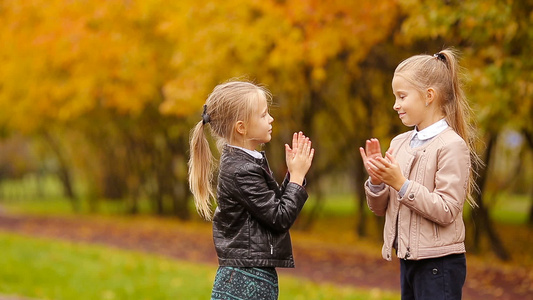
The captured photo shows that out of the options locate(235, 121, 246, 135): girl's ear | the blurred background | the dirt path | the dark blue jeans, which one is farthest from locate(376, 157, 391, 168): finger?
the dirt path

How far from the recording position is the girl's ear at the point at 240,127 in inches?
133

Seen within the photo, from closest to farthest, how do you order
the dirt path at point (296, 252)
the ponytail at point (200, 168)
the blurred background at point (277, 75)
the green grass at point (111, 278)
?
the ponytail at point (200, 168), the green grass at point (111, 278), the blurred background at point (277, 75), the dirt path at point (296, 252)

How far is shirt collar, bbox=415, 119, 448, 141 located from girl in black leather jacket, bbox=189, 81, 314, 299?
0.51m

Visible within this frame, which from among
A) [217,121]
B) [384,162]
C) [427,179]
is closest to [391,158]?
[384,162]

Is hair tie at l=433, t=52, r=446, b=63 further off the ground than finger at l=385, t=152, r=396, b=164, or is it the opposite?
hair tie at l=433, t=52, r=446, b=63

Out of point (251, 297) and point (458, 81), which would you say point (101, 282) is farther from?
point (458, 81)

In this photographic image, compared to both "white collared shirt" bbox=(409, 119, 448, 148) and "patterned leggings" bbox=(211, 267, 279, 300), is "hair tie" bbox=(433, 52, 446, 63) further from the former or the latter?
"patterned leggings" bbox=(211, 267, 279, 300)

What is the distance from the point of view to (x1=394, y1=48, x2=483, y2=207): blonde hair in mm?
3188

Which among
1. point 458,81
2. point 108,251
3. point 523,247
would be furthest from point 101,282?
point 523,247

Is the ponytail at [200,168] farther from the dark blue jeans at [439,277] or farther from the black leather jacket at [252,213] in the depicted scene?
the dark blue jeans at [439,277]

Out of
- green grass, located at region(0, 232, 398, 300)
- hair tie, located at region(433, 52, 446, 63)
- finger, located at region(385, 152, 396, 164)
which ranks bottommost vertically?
green grass, located at region(0, 232, 398, 300)

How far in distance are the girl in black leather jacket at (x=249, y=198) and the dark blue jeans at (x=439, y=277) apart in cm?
60

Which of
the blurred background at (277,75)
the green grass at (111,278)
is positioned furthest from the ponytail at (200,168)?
the green grass at (111,278)

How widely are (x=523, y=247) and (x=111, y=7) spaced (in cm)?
929
